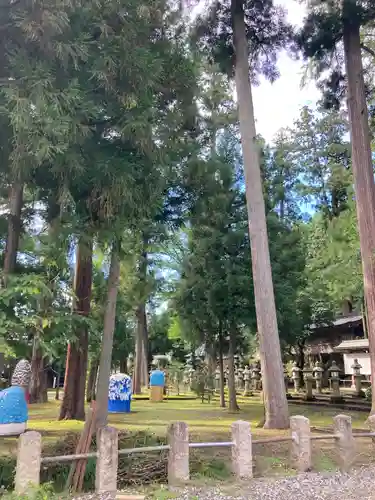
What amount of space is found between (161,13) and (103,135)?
433 cm

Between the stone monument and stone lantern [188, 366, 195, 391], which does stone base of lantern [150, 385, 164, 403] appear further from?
the stone monument

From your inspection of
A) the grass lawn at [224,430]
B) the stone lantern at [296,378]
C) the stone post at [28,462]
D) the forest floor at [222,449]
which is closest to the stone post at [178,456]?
the forest floor at [222,449]

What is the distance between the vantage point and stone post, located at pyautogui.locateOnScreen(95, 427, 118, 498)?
5418mm

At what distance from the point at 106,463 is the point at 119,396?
1015 centimetres

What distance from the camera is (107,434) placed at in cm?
554

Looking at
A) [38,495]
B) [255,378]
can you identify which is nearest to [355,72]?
[38,495]

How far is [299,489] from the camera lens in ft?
18.9

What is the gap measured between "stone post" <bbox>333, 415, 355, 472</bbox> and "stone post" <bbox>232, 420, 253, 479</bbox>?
142 centimetres

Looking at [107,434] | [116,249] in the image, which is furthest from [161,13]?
[107,434]

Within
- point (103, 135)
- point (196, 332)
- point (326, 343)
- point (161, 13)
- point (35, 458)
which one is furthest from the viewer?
Answer: point (326, 343)

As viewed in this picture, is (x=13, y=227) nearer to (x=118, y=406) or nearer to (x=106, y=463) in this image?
(x=106, y=463)

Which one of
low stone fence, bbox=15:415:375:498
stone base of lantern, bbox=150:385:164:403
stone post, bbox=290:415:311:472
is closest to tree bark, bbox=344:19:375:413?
low stone fence, bbox=15:415:375:498

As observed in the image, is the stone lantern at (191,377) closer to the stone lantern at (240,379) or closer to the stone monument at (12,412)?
the stone lantern at (240,379)

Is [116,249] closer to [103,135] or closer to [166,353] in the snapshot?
[103,135]
